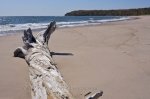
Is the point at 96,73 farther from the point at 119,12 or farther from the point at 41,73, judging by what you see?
the point at 119,12

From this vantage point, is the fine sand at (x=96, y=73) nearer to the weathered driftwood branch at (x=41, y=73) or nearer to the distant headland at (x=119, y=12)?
the weathered driftwood branch at (x=41, y=73)

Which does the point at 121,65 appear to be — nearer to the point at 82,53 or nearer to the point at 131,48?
the point at 82,53

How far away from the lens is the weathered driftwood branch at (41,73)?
3.25m

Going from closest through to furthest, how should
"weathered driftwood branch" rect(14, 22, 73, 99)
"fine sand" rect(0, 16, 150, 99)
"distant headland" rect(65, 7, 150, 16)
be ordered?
"weathered driftwood branch" rect(14, 22, 73, 99)
"fine sand" rect(0, 16, 150, 99)
"distant headland" rect(65, 7, 150, 16)

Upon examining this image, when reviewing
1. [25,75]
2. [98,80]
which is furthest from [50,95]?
[25,75]

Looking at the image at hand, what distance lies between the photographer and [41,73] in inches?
151

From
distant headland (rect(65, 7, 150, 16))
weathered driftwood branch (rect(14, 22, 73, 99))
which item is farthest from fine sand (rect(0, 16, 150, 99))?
distant headland (rect(65, 7, 150, 16))

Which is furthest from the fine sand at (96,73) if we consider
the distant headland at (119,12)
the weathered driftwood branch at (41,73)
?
the distant headland at (119,12)

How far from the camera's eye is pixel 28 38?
5465 mm

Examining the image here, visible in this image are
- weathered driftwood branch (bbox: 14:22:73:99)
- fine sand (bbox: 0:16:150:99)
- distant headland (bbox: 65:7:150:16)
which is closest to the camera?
weathered driftwood branch (bbox: 14:22:73:99)

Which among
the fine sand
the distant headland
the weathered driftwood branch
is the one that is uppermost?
the weathered driftwood branch

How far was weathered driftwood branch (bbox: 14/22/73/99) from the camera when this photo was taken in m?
3.25

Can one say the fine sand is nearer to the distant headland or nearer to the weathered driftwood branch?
the weathered driftwood branch

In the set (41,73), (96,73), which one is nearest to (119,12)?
(96,73)
